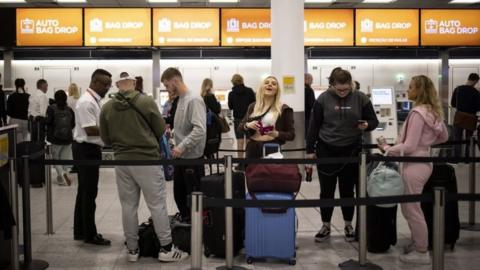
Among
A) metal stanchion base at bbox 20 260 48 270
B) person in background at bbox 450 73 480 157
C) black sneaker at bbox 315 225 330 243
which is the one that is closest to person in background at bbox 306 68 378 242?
black sneaker at bbox 315 225 330 243

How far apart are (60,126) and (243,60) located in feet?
17.1

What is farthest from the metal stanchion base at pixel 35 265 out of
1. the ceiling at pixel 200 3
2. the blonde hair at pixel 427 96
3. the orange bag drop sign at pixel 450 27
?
the ceiling at pixel 200 3

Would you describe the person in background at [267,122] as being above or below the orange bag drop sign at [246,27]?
below

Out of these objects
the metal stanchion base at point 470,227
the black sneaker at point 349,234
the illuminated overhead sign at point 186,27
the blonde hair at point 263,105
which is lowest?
the metal stanchion base at point 470,227

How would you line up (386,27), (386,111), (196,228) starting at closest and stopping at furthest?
(196,228) → (386,111) → (386,27)

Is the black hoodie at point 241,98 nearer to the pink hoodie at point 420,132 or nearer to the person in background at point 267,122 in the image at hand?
the person in background at point 267,122

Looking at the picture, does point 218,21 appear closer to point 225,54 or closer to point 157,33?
point 157,33

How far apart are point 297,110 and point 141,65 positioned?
17.7ft

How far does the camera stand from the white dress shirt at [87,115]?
5355 millimetres

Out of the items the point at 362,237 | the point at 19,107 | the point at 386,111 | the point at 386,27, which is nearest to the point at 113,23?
the point at 19,107

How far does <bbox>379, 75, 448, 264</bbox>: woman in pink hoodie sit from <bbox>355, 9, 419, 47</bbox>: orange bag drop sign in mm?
6211

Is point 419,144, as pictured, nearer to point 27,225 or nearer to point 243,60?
point 27,225

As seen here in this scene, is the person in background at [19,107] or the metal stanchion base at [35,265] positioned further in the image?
the person in background at [19,107]

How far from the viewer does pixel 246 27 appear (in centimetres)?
1070
